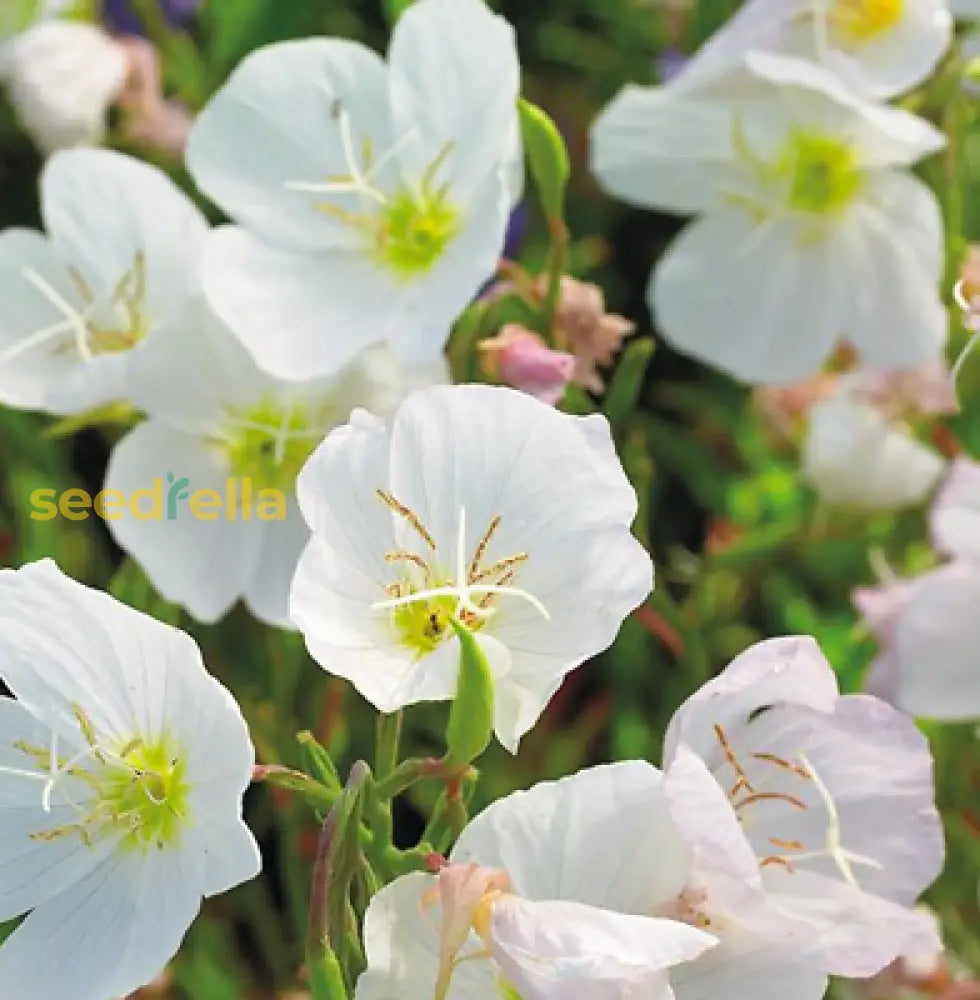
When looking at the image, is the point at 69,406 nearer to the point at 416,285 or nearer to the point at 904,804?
the point at 416,285

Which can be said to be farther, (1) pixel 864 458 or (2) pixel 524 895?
(1) pixel 864 458

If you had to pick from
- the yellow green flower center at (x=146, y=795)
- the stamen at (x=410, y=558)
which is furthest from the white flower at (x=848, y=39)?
the yellow green flower center at (x=146, y=795)

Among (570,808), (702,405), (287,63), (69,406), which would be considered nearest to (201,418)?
(69,406)

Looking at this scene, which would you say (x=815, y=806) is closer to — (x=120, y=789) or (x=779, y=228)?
(x=120, y=789)

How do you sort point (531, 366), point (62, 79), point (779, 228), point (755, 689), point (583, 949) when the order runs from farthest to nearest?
point (62, 79) < point (779, 228) < point (531, 366) < point (755, 689) < point (583, 949)

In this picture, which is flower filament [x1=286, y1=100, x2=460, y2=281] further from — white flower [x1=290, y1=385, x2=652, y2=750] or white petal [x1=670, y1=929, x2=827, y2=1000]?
white petal [x1=670, y1=929, x2=827, y2=1000]

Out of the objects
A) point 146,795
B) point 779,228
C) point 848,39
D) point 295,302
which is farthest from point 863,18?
point 146,795
